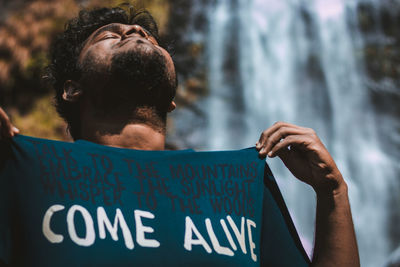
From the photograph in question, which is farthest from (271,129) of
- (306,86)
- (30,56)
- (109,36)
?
(306,86)

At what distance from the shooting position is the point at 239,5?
32.6 ft

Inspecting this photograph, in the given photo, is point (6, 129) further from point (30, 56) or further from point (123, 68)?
point (30, 56)

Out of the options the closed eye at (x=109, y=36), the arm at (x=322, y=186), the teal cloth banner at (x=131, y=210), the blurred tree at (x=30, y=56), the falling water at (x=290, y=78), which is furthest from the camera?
the falling water at (x=290, y=78)

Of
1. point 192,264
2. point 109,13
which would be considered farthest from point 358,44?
point 192,264

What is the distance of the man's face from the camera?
123cm

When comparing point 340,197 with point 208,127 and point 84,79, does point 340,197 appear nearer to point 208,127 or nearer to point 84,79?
point 84,79

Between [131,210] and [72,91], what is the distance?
51cm

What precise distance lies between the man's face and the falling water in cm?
782

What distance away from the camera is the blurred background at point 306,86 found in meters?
8.54

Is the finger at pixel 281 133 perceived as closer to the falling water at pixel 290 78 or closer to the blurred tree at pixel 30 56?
the blurred tree at pixel 30 56

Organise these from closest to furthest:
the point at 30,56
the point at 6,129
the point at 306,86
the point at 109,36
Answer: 1. the point at 6,129
2. the point at 109,36
3. the point at 30,56
4. the point at 306,86

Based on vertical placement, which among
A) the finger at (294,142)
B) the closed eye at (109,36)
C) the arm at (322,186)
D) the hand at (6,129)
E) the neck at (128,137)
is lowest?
the arm at (322,186)

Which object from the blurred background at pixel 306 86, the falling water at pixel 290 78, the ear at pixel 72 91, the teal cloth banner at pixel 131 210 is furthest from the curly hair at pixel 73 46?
the falling water at pixel 290 78

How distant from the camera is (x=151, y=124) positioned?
128cm
